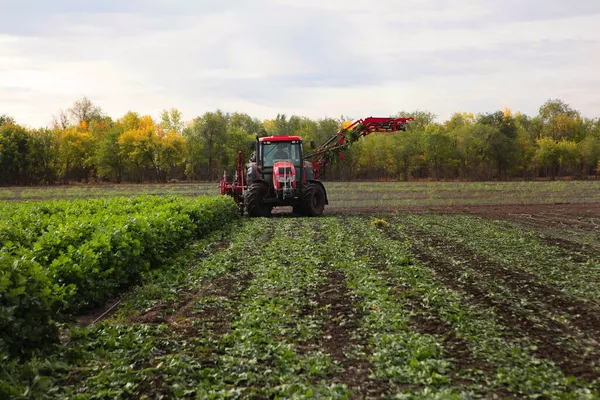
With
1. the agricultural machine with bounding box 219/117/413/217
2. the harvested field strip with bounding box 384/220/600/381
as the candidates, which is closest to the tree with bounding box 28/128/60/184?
the agricultural machine with bounding box 219/117/413/217

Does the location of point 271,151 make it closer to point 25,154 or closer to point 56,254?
point 56,254

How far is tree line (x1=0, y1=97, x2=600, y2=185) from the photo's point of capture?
70.1m

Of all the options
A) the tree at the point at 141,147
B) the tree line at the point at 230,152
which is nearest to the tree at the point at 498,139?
the tree line at the point at 230,152

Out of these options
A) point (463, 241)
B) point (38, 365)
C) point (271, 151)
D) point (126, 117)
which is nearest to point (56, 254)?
point (38, 365)

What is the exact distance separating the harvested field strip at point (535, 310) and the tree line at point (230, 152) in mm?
50914

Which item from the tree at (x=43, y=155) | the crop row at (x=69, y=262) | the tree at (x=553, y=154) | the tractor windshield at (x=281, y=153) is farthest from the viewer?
the tree at (x=553, y=154)

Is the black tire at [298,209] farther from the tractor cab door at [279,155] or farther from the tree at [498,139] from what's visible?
the tree at [498,139]

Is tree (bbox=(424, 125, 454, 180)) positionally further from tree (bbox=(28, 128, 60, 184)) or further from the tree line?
tree (bbox=(28, 128, 60, 184))

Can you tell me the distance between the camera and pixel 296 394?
4.96 m

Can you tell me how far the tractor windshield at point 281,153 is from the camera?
2144 cm

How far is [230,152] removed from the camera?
2869 inches

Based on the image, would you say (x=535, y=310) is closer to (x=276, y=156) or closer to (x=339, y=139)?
(x=276, y=156)

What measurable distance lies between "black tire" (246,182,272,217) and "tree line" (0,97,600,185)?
39951 millimetres

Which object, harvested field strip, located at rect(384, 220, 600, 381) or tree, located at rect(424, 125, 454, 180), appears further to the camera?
tree, located at rect(424, 125, 454, 180)
